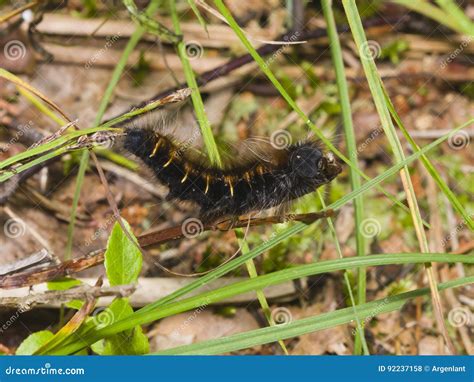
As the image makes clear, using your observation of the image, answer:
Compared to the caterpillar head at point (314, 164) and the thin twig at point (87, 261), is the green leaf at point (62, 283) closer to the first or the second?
the thin twig at point (87, 261)

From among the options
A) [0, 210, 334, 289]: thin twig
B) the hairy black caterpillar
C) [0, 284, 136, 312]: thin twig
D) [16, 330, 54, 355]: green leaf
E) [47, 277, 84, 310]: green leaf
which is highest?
the hairy black caterpillar

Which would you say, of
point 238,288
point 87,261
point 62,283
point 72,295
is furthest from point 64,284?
point 238,288

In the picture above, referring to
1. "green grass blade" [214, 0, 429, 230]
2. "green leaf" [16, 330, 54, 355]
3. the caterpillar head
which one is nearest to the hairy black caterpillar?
the caterpillar head

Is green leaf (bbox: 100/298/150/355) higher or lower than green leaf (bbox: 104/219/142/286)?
lower

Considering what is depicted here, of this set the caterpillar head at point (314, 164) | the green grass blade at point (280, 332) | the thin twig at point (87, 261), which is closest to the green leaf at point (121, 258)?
the thin twig at point (87, 261)

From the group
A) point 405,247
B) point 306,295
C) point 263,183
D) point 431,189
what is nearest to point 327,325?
point 263,183

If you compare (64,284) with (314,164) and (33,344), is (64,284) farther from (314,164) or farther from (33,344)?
(314,164)

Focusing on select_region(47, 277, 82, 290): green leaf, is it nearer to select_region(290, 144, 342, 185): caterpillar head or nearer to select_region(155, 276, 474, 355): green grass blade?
select_region(155, 276, 474, 355): green grass blade
